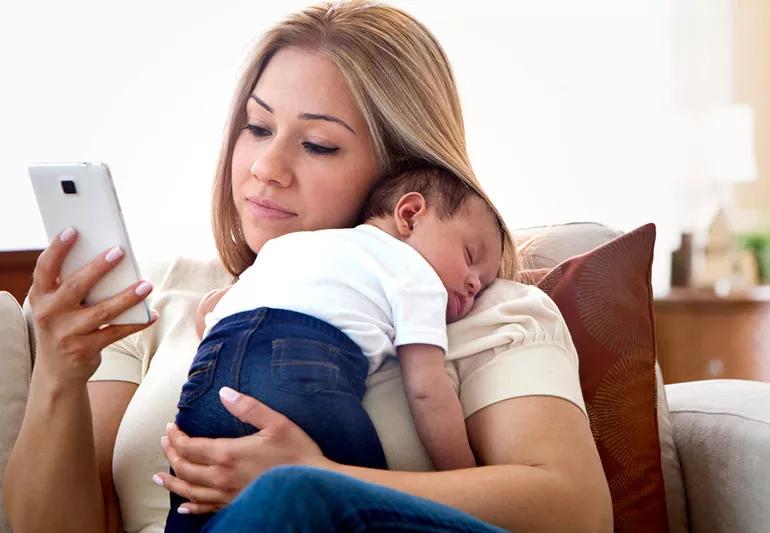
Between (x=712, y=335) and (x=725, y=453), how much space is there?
226 cm

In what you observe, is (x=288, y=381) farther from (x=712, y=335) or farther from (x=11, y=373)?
(x=712, y=335)

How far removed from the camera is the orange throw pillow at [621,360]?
1555 millimetres

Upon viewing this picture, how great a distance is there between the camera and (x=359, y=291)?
1.29 m

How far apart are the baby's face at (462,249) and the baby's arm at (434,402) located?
14 centimetres

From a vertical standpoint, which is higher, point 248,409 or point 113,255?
point 113,255

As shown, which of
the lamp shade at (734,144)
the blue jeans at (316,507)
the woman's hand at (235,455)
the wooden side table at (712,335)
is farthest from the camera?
the lamp shade at (734,144)

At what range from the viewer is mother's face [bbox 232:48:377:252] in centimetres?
150

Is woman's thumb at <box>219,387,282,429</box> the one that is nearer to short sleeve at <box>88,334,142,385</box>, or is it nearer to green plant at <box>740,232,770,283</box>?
short sleeve at <box>88,334,142,385</box>

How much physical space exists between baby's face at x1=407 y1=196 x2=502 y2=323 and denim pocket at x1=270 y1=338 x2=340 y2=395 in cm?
23

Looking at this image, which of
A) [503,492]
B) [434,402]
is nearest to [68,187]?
[434,402]

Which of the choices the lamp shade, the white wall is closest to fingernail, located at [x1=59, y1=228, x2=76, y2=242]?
the white wall

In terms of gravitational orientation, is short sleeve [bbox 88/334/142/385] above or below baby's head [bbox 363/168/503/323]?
below

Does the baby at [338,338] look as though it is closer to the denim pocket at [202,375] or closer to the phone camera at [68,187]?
the denim pocket at [202,375]

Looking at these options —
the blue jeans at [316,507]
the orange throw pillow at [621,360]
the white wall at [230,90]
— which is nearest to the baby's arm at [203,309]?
the orange throw pillow at [621,360]
